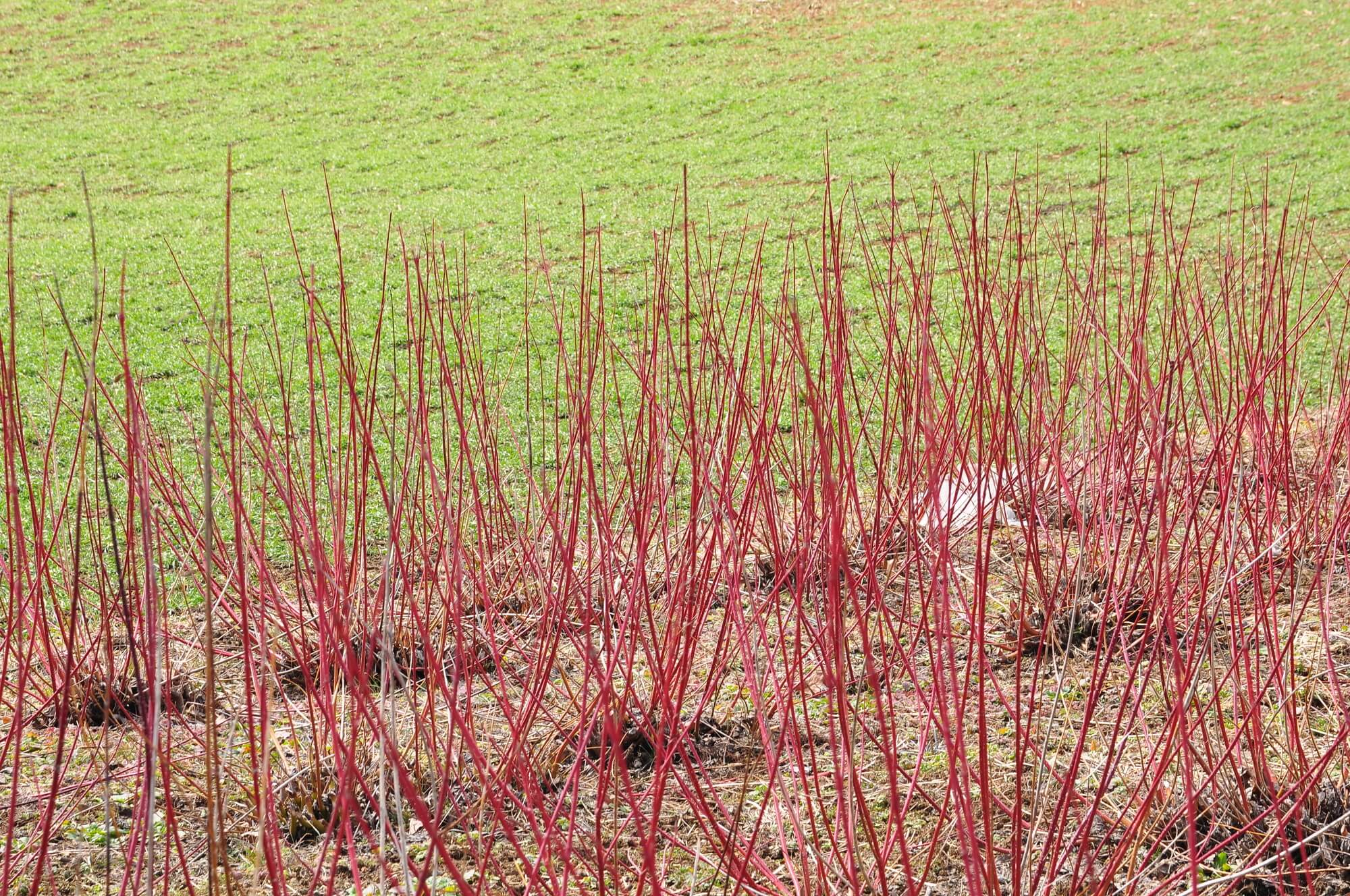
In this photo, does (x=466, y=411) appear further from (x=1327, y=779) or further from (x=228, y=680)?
(x=1327, y=779)

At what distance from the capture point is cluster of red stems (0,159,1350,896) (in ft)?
4.05

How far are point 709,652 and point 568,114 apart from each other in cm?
1145

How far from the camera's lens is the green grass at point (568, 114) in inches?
360

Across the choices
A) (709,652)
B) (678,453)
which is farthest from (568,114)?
(678,453)

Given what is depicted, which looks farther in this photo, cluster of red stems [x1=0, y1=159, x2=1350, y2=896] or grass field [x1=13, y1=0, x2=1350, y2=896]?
grass field [x1=13, y1=0, x2=1350, y2=896]

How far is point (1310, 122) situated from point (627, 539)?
33.6 feet

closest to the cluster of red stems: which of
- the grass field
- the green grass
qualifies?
the grass field

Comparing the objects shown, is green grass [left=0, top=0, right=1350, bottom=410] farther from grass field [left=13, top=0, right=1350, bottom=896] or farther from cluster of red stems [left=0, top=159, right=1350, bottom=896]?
cluster of red stems [left=0, top=159, right=1350, bottom=896]

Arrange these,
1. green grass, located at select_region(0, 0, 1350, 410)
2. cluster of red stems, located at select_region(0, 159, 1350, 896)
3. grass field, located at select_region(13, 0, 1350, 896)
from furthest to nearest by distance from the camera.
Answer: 1. green grass, located at select_region(0, 0, 1350, 410)
2. grass field, located at select_region(13, 0, 1350, 896)
3. cluster of red stems, located at select_region(0, 159, 1350, 896)

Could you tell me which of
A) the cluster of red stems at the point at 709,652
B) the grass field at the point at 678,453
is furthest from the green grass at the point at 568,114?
the cluster of red stems at the point at 709,652

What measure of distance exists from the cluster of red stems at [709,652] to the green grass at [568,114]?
3.52m

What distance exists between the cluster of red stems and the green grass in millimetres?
3517

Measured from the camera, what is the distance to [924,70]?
14.5 meters

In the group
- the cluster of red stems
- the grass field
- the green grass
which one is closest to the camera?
the cluster of red stems
